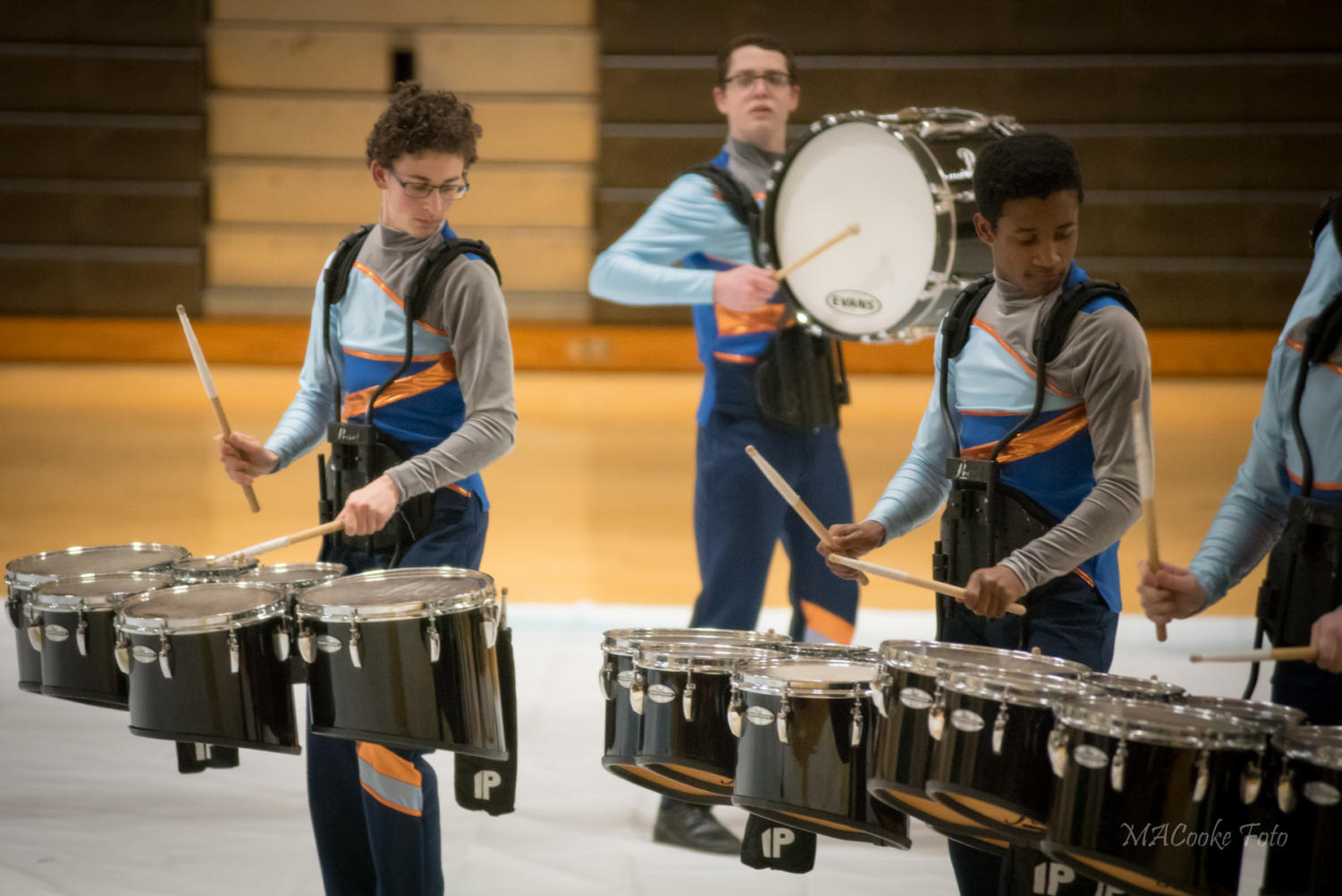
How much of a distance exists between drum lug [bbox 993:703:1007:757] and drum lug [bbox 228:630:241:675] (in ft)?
3.59

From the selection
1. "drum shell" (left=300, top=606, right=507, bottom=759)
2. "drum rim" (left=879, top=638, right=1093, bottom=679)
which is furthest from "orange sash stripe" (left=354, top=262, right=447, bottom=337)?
"drum rim" (left=879, top=638, right=1093, bottom=679)

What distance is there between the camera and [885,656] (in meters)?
1.84

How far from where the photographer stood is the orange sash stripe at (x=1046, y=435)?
1963 mm

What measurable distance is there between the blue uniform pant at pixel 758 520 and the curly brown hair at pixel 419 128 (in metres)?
1.03

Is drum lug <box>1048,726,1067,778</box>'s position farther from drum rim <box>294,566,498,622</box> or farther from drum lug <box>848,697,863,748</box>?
drum rim <box>294,566,498,622</box>

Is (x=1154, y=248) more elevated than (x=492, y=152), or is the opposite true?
(x=492, y=152)

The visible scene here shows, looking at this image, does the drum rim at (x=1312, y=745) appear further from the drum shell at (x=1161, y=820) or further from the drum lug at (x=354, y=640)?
the drum lug at (x=354, y=640)

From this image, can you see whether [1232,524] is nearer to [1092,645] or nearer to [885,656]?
[1092,645]

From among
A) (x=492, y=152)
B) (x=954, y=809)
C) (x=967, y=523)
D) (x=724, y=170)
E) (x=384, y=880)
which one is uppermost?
(x=492, y=152)

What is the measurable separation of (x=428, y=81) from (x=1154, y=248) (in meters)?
5.16

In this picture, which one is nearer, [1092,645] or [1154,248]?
[1092,645]

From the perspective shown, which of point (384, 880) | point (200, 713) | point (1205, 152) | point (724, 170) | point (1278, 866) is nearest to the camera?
point (1278, 866)

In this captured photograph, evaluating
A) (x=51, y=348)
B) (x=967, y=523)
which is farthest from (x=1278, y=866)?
(x=51, y=348)

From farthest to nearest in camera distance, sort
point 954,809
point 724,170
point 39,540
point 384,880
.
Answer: point 39,540
point 724,170
point 384,880
point 954,809
